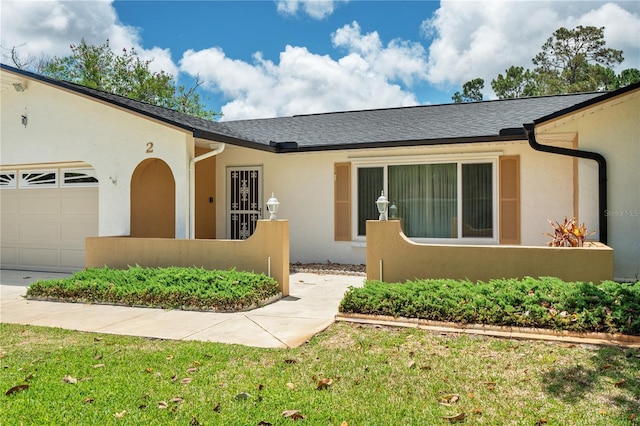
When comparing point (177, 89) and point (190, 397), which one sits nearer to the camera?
point (190, 397)

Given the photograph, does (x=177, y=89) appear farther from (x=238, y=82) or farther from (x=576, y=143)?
(x=576, y=143)

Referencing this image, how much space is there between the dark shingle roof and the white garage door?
2476 mm

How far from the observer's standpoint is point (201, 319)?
6.69 metres

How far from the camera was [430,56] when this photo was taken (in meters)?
22.4

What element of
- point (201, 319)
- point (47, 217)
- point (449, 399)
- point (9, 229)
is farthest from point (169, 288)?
point (9, 229)

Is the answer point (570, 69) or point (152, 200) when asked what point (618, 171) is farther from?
point (570, 69)

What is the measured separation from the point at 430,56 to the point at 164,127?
16.1 m

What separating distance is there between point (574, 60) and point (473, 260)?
31.3 metres

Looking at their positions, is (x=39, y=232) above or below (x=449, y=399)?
above

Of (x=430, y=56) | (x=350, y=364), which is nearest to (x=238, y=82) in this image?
(x=430, y=56)

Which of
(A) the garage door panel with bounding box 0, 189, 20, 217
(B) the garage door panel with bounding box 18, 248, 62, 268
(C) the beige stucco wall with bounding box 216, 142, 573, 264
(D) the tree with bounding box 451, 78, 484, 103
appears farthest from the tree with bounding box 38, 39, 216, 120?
(D) the tree with bounding box 451, 78, 484, 103

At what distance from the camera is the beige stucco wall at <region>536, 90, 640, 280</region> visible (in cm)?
840

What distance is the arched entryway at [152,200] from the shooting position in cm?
1062

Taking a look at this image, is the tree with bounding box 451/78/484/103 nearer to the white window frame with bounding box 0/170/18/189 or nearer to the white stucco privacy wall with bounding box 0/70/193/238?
the white stucco privacy wall with bounding box 0/70/193/238
